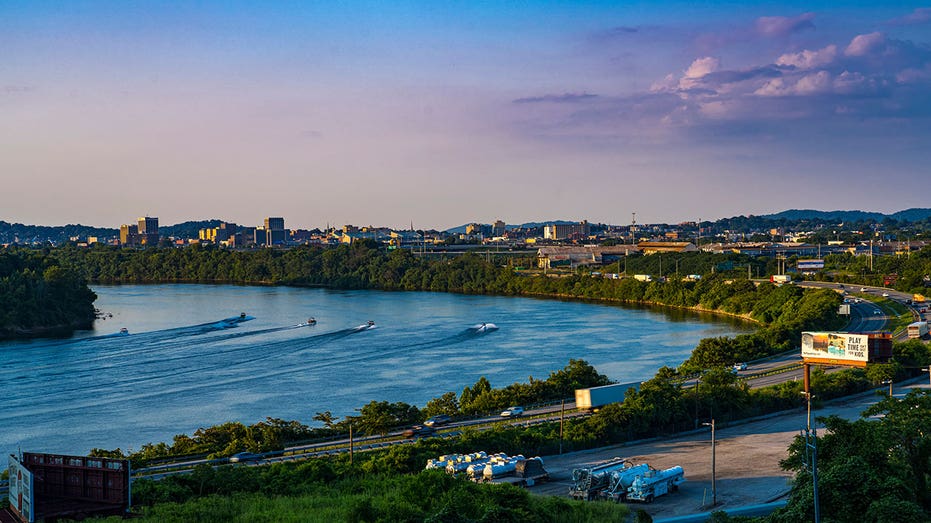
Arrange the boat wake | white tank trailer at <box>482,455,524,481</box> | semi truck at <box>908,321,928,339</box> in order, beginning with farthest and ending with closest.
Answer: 1. the boat wake
2. semi truck at <box>908,321,928,339</box>
3. white tank trailer at <box>482,455,524,481</box>

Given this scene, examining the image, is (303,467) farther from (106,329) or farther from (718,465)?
(106,329)

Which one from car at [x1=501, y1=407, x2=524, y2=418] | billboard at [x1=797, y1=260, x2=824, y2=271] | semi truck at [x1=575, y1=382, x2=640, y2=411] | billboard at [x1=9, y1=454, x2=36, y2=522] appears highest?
billboard at [x1=797, y1=260, x2=824, y2=271]

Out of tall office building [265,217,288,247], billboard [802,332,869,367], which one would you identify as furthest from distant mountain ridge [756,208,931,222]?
billboard [802,332,869,367]

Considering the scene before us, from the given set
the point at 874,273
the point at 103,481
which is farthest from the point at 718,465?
the point at 874,273

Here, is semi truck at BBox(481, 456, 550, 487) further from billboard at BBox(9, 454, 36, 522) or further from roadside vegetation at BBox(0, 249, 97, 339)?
roadside vegetation at BBox(0, 249, 97, 339)

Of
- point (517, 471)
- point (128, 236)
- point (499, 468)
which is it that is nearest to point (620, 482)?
point (517, 471)

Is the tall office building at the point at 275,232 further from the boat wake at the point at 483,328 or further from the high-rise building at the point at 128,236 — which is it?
the boat wake at the point at 483,328
